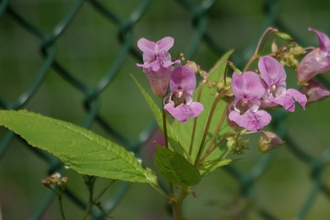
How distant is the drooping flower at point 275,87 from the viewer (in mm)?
557

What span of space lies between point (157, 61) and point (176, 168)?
0.10m

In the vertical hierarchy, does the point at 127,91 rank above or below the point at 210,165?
below

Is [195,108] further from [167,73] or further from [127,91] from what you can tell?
[127,91]

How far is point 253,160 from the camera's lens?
7.23ft

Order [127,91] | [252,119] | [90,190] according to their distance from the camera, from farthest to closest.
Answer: [127,91], [90,190], [252,119]

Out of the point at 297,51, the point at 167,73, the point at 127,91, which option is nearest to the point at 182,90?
the point at 167,73

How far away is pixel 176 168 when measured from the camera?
0.55 m

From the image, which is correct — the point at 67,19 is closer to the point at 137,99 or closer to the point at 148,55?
the point at 148,55

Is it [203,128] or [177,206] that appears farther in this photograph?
[203,128]

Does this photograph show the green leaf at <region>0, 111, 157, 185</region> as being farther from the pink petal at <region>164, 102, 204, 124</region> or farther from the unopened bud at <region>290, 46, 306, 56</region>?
the unopened bud at <region>290, 46, 306, 56</region>

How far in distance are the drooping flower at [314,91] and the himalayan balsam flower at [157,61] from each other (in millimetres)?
146

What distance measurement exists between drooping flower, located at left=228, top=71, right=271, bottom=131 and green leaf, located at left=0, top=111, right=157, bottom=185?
117 mm

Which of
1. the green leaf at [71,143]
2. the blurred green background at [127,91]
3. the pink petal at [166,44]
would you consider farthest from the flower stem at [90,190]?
the blurred green background at [127,91]

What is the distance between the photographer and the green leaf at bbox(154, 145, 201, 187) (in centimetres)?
54
